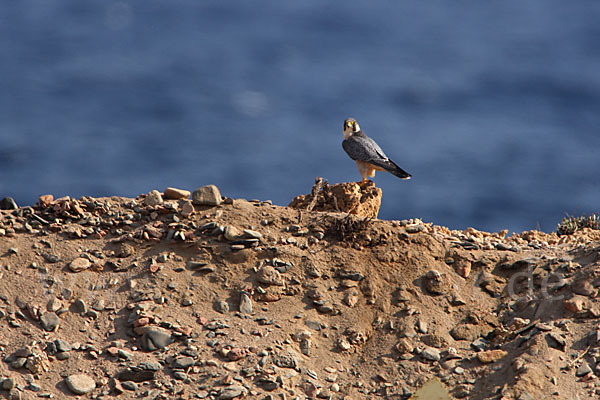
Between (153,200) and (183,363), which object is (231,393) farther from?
(153,200)

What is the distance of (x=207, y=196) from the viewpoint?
10828 millimetres

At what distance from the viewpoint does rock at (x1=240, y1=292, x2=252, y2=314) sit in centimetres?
961

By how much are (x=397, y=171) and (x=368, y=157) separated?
517 mm

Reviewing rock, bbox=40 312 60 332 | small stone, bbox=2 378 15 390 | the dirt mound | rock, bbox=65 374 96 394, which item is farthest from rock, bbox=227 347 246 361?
small stone, bbox=2 378 15 390

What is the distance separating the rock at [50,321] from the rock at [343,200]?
3.88 metres

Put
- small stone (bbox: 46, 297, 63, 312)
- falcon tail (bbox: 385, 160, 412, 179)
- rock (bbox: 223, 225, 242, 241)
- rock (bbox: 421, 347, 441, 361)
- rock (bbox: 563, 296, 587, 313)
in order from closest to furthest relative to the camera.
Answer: rock (bbox: 421, 347, 441, 361) < small stone (bbox: 46, 297, 63, 312) < rock (bbox: 563, 296, 587, 313) < rock (bbox: 223, 225, 242, 241) < falcon tail (bbox: 385, 160, 412, 179)

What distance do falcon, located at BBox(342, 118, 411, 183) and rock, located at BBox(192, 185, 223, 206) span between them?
2625mm

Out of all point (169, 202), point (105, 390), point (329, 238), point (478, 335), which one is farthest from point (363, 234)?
point (105, 390)

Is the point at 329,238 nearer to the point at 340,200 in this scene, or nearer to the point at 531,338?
the point at 340,200

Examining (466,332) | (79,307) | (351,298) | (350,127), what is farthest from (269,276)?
(350,127)

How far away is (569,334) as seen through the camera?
9.21 m

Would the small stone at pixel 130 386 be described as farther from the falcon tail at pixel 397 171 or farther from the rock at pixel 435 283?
the falcon tail at pixel 397 171

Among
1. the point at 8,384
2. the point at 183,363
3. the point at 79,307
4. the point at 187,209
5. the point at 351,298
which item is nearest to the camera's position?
the point at 8,384

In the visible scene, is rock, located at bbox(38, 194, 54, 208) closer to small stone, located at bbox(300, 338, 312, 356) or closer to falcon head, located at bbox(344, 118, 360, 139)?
small stone, located at bbox(300, 338, 312, 356)
